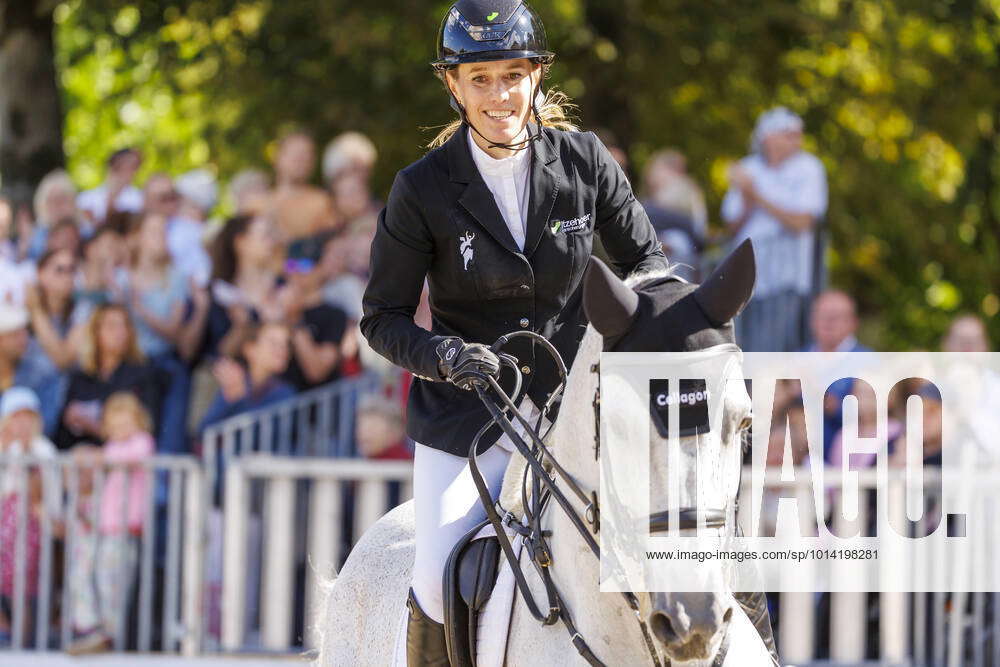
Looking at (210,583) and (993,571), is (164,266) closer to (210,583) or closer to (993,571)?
(210,583)

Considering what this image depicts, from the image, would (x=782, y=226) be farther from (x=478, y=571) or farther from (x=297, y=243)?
(x=478, y=571)

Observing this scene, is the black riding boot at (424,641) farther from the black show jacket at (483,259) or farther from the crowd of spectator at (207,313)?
the crowd of spectator at (207,313)

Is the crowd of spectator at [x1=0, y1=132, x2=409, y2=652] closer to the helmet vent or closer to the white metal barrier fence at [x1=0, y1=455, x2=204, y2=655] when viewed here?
the white metal barrier fence at [x1=0, y1=455, x2=204, y2=655]

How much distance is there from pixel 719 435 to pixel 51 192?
8.78m

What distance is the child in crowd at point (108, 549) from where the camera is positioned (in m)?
8.41

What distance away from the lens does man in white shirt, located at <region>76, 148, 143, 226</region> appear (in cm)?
1100

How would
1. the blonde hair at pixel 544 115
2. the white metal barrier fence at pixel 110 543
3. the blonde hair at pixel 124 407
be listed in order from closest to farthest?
the blonde hair at pixel 544 115 → the white metal barrier fence at pixel 110 543 → the blonde hair at pixel 124 407

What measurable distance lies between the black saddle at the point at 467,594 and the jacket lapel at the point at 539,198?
3.00ft

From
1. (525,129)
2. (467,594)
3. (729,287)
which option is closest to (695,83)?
(525,129)

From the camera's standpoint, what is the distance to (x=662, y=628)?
337 centimetres

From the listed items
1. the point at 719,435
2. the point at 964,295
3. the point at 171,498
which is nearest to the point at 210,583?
the point at 171,498

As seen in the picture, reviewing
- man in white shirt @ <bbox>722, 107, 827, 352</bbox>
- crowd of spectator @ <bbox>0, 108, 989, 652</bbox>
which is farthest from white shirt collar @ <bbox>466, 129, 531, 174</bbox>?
man in white shirt @ <bbox>722, 107, 827, 352</bbox>

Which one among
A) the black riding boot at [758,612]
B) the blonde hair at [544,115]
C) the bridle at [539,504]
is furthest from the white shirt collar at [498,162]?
the black riding boot at [758,612]

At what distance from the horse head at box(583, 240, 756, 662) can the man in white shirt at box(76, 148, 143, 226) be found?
795cm
